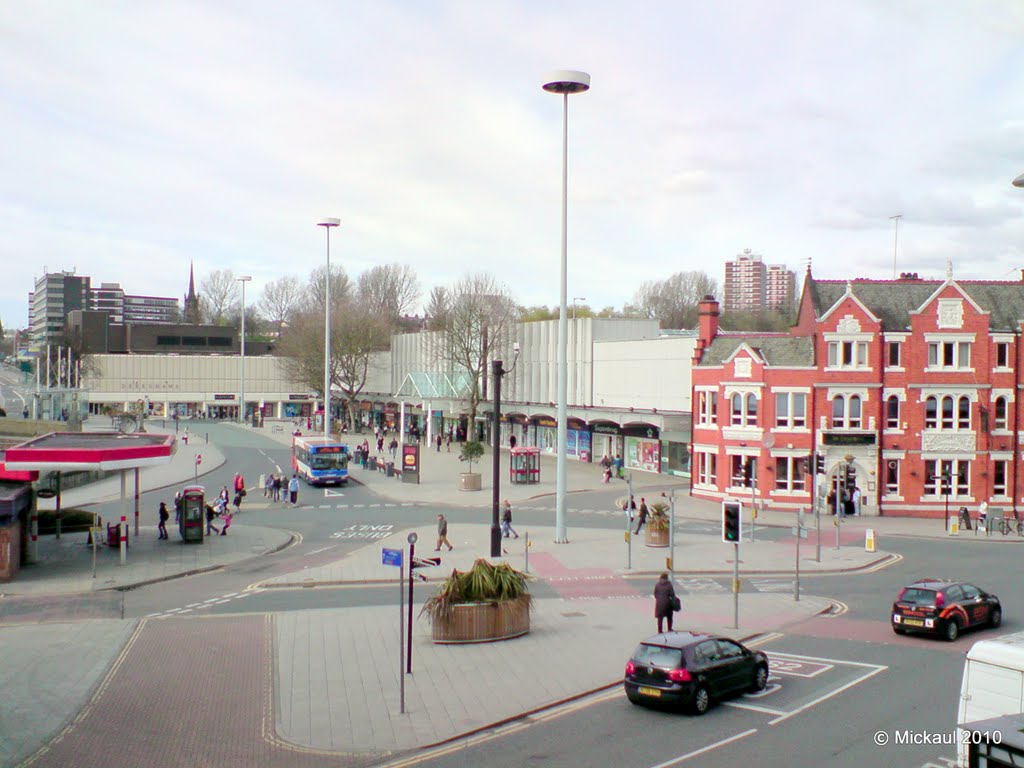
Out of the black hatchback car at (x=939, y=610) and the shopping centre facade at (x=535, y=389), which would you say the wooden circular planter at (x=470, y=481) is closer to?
the shopping centre facade at (x=535, y=389)

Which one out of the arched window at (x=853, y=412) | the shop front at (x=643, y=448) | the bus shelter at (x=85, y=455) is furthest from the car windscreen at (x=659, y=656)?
the shop front at (x=643, y=448)

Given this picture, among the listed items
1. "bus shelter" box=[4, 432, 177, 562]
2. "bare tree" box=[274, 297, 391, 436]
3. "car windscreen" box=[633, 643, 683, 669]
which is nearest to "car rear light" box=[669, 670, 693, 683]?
"car windscreen" box=[633, 643, 683, 669]

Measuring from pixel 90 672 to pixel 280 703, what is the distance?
4806 millimetres

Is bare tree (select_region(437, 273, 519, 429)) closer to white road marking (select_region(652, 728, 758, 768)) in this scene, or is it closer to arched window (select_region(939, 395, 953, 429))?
arched window (select_region(939, 395, 953, 429))

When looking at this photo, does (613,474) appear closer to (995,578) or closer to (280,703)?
(995,578)

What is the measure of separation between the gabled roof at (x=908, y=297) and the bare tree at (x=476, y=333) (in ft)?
111

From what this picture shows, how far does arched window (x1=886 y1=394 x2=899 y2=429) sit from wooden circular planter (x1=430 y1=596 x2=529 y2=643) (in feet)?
105

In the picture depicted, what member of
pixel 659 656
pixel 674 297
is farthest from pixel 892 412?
pixel 674 297

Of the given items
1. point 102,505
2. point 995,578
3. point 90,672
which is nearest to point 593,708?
point 90,672

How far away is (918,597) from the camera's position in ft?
74.1

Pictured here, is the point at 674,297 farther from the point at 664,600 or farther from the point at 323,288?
the point at 664,600

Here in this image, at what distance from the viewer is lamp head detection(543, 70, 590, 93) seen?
109ft

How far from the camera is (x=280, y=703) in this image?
56.6ft

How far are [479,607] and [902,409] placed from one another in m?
32.9
